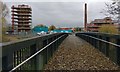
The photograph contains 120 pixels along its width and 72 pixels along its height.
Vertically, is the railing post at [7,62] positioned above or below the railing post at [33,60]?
above

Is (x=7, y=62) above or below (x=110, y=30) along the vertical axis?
above

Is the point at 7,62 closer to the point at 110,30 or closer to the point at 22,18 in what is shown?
the point at 110,30

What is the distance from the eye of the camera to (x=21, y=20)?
144 metres

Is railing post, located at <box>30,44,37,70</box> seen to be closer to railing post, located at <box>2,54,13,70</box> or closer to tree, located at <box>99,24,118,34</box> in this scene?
railing post, located at <box>2,54,13,70</box>

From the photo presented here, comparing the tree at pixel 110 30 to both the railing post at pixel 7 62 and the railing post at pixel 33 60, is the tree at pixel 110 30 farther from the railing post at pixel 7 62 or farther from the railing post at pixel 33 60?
the railing post at pixel 7 62

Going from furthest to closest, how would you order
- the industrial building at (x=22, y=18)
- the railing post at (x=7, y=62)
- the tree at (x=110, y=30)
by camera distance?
1. the industrial building at (x=22, y=18)
2. the tree at (x=110, y=30)
3. the railing post at (x=7, y=62)

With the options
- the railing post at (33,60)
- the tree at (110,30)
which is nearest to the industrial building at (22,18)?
the tree at (110,30)

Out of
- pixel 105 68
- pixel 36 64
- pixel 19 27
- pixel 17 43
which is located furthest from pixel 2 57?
pixel 19 27

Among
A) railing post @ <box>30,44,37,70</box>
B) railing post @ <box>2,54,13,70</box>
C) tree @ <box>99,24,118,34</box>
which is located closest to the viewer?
railing post @ <box>2,54,13,70</box>

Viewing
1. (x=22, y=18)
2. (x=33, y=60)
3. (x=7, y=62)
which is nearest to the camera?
(x=7, y=62)

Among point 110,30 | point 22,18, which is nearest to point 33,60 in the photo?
point 110,30

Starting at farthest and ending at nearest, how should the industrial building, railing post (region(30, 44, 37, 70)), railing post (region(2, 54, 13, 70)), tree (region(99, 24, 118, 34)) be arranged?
the industrial building < tree (region(99, 24, 118, 34)) < railing post (region(30, 44, 37, 70)) < railing post (region(2, 54, 13, 70))

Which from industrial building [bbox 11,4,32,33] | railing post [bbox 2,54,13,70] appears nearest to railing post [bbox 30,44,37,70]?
railing post [bbox 2,54,13,70]

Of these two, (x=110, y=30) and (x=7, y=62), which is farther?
(x=110, y=30)
